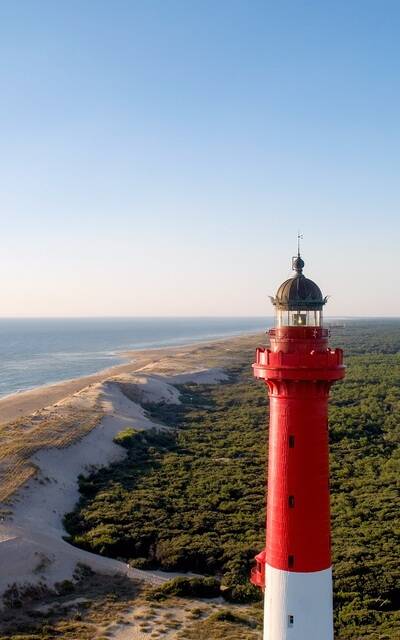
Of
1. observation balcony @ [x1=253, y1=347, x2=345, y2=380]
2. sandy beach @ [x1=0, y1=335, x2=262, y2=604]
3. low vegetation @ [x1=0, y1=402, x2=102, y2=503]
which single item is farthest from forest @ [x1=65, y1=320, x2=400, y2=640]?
observation balcony @ [x1=253, y1=347, x2=345, y2=380]

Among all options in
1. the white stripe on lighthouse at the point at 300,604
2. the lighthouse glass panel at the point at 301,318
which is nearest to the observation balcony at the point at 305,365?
the lighthouse glass panel at the point at 301,318

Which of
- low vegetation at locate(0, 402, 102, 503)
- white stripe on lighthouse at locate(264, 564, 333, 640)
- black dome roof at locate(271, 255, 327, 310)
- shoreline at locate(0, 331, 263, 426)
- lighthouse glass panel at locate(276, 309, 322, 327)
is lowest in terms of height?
shoreline at locate(0, 331, 263, 426)

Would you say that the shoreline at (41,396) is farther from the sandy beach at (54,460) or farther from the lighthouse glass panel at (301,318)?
the lighthouse glass panel at (301,318)

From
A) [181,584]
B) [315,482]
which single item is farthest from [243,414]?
[315,482]

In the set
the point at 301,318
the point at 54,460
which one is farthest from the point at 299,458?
the point at 54,460

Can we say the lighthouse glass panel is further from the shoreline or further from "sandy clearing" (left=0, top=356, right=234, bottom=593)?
the shoreline

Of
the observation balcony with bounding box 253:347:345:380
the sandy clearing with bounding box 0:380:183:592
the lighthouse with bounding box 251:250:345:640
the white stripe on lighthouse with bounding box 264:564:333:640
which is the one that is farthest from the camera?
the sandy clearing with bounding box 0:380:183:592
